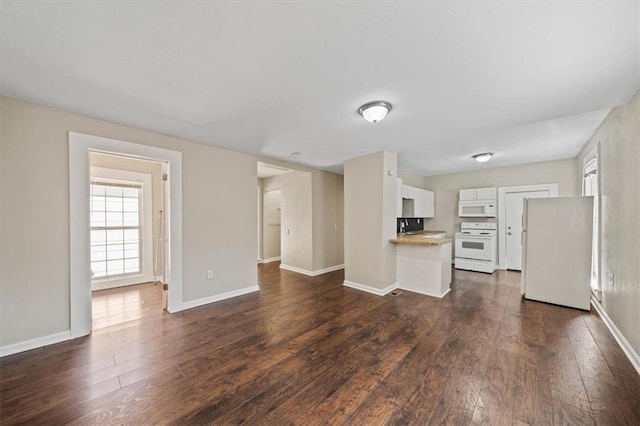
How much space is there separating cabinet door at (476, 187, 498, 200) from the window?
763 centimetres

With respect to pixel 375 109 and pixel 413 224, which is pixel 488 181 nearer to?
pixel 413 224

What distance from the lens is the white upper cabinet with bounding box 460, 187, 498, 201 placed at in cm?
585

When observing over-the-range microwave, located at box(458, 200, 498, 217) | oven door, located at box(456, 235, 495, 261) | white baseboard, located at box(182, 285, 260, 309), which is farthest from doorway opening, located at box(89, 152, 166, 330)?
over-the-range microwave, located at box(458, 200, 498, 217)

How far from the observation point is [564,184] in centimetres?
514

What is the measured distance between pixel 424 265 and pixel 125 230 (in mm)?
5588

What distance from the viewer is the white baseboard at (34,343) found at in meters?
2.27

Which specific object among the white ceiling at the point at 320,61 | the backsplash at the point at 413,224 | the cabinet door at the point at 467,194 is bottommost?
the backsplash at the point at 413,224

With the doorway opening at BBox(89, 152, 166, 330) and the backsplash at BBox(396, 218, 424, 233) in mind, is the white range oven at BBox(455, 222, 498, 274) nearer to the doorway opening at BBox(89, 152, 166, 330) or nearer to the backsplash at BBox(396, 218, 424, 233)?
the backsplash at BBox(396, 218, 424, 233)

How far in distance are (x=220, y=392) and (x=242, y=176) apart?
3105mm

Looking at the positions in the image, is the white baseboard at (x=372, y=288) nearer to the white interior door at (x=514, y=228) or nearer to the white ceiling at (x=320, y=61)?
the white ceiling at (x=320, y=61)

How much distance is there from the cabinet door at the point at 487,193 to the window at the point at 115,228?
7631 millimetres

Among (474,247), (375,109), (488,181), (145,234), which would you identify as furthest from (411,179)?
(145,234)

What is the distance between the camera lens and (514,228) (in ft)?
18.7

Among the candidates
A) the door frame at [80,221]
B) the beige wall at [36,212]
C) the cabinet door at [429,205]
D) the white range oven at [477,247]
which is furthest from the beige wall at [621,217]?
the door frame at [80,221]
